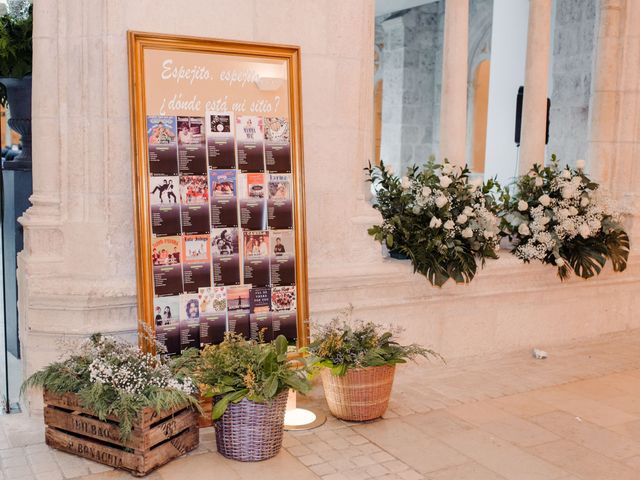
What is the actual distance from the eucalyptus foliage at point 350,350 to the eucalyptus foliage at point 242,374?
1.14 feet

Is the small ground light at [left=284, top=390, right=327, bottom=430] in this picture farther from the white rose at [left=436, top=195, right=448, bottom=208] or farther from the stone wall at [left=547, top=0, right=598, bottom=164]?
the stone wall at [left=547, top=0, right=598, bottom=164]

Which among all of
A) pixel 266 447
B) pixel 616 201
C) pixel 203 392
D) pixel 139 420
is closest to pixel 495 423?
pixel 266 447

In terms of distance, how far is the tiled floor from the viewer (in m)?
3.52

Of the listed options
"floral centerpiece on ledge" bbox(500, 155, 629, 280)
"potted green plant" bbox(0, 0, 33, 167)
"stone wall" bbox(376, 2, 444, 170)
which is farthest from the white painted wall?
"stone wall" bbox(376, 2, 444, 170)

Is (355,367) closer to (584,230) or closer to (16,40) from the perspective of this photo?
(584,230)

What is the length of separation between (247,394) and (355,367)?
2.34 feet

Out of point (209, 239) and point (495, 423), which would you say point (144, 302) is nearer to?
point (209, 239)

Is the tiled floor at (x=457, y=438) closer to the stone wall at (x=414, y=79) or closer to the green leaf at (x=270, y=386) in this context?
the green leaf at (x=270, y=386)

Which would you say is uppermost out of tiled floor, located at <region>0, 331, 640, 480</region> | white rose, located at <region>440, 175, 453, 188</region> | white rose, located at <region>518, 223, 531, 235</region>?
white rose, located at <region>440, 175, 453, 188</region>

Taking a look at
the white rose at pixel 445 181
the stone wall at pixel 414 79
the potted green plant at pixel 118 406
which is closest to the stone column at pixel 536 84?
the white rose at pixel 445 181

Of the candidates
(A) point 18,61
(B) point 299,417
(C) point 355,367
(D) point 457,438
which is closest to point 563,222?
(D) point 457,438

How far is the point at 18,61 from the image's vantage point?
4.57m

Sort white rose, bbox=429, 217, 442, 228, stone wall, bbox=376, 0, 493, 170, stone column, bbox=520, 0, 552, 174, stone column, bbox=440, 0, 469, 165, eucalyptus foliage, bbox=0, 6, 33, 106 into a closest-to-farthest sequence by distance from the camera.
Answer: eucalyptus foliage, bbox=0, 6, 33, 106 → white rose, bbox=429, 217, 442, 228 → stone column, bbox=440, 0, 469, 165 → stone column, bbox=520, 0, 552, 174 → stone wall, bbox=376, 0, 493, 170

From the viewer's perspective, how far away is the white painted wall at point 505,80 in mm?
7906
